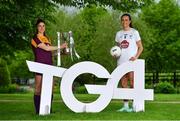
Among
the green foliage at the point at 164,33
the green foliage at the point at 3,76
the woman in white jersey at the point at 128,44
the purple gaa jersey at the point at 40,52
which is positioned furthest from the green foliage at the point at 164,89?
the purple gaa jersey at the point at 40,52

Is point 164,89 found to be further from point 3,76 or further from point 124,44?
point 124,44

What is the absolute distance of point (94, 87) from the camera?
11.8 m

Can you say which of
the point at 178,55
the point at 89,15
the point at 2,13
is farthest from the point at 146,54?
the point at 2,13

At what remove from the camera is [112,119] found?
10453 millimetres

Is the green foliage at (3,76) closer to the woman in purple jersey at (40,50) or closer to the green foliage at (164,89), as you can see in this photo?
the green foliage at (164,89)

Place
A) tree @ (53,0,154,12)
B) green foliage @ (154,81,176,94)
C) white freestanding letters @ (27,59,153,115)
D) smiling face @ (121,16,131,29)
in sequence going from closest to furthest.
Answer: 1. white freestanding letters @ (27,59,153,115)
2. smiling face @ (121,16,131,29)
3. tree @ (53,0,154,12)
4. green foliage @ (154,81,176,94)

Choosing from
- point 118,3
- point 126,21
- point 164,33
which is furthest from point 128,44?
point 164,33

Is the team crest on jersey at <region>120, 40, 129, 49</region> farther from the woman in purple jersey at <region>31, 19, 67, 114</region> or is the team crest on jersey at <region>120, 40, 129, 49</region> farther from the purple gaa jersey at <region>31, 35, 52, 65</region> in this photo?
the purple gaa jersey at <region>31, 35, 52, 65</region>

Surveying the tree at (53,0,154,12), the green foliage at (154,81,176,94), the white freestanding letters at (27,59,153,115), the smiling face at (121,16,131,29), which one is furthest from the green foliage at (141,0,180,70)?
the white freestanding letters at (27,59,153,115)

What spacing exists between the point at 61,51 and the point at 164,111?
2654 millimetres

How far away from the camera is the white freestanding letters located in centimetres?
1143

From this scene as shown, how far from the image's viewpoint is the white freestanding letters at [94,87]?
37.5ft

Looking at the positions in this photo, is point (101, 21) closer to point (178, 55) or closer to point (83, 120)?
point (178, 55)

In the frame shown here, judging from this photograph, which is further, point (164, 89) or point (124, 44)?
point (164, 89)
